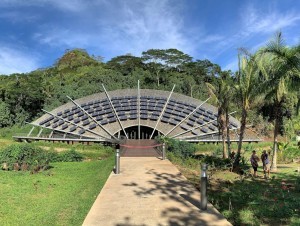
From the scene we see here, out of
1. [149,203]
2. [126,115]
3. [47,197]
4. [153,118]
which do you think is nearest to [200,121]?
[153,118]

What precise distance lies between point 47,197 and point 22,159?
24.9 ft

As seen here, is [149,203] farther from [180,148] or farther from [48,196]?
[180,148]

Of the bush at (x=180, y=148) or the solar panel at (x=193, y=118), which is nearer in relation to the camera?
the bush at (x=180, y=148)

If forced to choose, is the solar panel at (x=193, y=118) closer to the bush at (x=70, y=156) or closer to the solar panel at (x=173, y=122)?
the solar panel at (x=173, y=122)

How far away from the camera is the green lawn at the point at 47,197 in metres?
8.89

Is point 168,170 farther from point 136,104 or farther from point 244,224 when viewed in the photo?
point 136,104

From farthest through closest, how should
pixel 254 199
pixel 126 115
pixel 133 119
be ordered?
pixel 126 115
pixel 133 119
pixel 254 199

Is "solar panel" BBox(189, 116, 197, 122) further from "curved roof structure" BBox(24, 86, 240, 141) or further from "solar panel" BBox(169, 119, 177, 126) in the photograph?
"solar panel" BBox(169, 119, 177, 126)

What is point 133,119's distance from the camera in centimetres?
3178

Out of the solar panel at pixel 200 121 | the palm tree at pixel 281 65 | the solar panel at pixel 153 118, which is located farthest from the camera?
the solar panel at pixel 153 118

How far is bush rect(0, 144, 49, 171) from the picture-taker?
1764 centimetres

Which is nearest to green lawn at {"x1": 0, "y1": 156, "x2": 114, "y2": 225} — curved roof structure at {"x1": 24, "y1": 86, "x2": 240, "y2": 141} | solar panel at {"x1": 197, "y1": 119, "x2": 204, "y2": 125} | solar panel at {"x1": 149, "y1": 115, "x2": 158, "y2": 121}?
curved roof structure at {"x1": 24, "y1": 86, "x2": 240, "y2": 141}

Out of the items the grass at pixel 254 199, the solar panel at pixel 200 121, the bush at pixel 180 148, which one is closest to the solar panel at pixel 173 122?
the solar panel at pixel 200 121

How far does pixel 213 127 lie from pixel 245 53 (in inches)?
570
